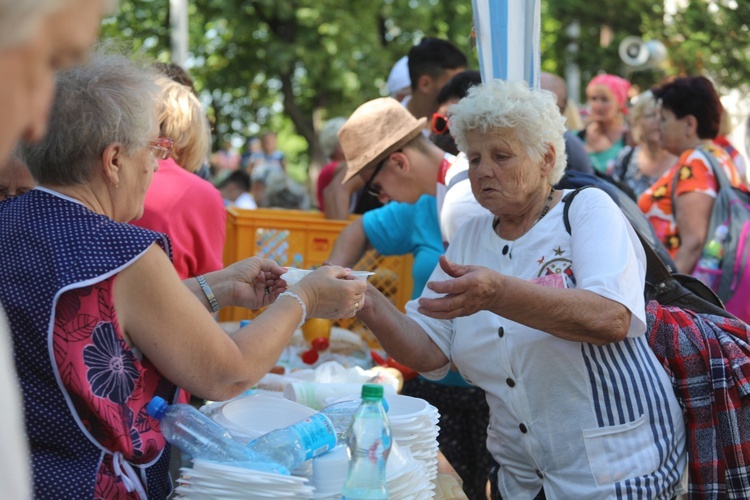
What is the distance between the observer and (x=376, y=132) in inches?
167

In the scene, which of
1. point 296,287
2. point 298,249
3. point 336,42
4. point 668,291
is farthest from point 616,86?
point 336,42

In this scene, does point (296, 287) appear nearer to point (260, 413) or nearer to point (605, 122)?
point (260, 413)

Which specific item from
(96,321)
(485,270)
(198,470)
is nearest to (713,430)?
(485,270)

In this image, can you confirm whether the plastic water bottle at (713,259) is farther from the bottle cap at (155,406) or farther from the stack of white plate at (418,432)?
the bottle cap at (155,406)

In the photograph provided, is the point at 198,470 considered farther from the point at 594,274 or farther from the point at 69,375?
the point at 594,274

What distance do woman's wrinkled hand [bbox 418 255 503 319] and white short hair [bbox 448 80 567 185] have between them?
592 mm

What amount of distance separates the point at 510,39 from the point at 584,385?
147cm

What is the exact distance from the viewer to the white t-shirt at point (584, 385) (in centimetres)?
275

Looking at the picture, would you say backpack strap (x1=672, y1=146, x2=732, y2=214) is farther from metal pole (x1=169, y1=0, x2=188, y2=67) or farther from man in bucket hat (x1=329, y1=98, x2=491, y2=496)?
metal pole (x1=169, y1=0, x2=188, y2=67)

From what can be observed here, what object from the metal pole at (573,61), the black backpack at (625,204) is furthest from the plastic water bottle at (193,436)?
the metal pole at (573,61)

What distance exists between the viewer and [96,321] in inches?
77.9

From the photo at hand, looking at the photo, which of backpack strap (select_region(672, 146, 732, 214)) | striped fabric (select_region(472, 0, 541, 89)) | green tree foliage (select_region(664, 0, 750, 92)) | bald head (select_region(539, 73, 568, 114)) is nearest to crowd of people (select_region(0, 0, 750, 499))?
striped fabric (select_region(472, 0, 541, 89))

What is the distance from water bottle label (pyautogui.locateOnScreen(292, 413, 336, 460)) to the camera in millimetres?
2188

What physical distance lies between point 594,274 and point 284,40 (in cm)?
1455
